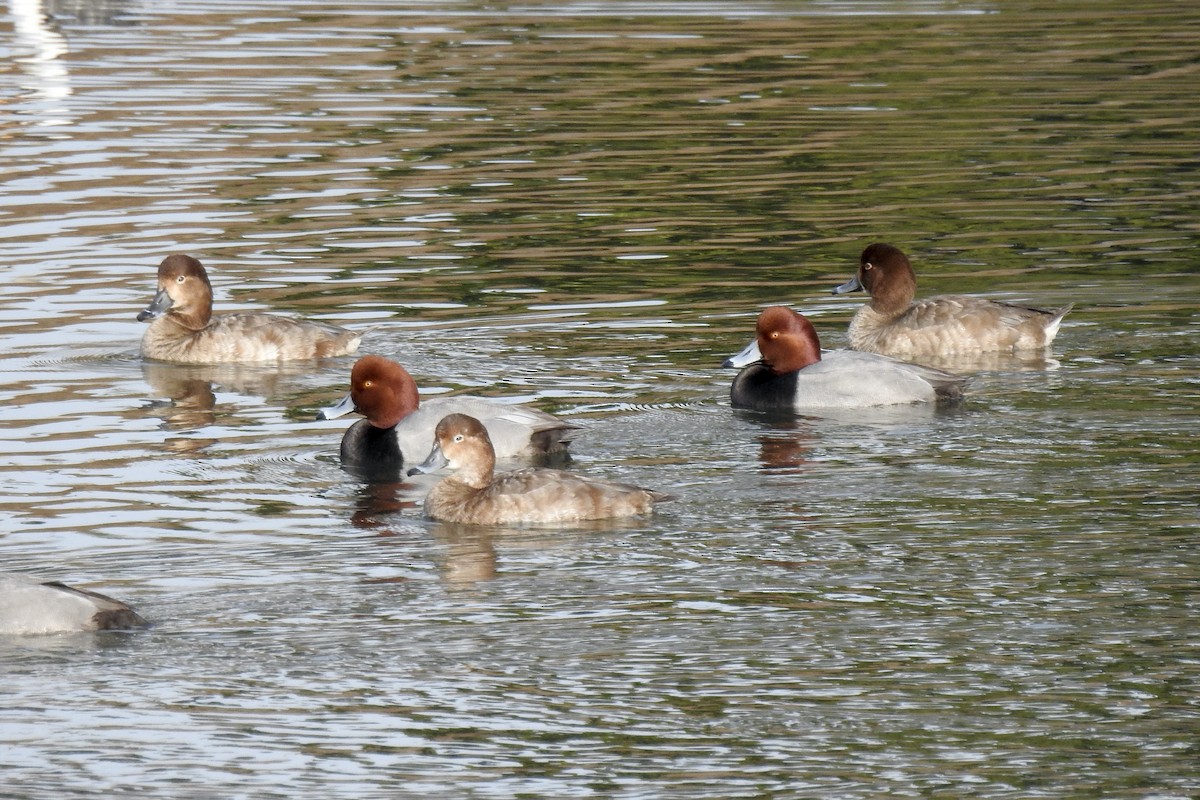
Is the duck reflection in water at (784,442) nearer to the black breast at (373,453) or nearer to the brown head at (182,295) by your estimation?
the black breast at (373,453)

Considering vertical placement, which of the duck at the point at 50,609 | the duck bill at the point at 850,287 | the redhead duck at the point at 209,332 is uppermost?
the duck bill at the point at 850,287

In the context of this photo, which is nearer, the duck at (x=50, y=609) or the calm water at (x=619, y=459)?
the calm water at (x=619, y=459)

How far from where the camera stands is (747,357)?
14.2 metres

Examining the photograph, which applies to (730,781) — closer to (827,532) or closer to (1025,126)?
(827,532)

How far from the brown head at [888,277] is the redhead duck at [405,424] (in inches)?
155

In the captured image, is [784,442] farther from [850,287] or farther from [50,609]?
[50,609]

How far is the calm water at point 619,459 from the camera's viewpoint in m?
8.20

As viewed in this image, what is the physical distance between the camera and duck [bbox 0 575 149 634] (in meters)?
9.27

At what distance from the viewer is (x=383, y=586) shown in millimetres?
10133

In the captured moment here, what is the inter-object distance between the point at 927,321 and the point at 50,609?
26.2 ft

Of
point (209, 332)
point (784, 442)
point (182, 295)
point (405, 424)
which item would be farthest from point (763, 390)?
point (182, 295)

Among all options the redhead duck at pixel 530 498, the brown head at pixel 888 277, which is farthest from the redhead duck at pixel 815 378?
the redhead duck at pixel 530 498

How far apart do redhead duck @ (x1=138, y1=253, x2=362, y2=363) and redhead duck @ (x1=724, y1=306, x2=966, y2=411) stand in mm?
3243

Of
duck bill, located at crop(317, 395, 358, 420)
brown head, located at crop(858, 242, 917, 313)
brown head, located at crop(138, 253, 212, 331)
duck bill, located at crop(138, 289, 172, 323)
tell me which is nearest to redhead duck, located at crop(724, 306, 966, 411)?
brown head, located at crop(858, 242, 917, 313)
